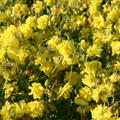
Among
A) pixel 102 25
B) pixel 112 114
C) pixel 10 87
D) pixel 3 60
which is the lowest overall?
pixel 112 114

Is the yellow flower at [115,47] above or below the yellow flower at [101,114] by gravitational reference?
above

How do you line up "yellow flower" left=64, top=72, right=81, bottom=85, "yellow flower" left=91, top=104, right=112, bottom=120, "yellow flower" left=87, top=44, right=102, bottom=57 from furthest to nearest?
"yellow flower" left=87, top=44, right=102, bottom=57, "yellow flower" left=64, top=72, right=81, bottom=85, "yellow flower" left=91, top=104, right=112, bottom=120

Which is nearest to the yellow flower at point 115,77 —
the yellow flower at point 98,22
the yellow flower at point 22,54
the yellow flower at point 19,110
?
the yellow flower at point 22,54

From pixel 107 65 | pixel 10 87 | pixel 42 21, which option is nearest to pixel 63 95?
pixel 10 87

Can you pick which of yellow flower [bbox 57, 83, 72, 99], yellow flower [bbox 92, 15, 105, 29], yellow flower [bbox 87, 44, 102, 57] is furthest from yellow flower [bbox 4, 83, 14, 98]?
yellow flower [bbox 92, 15, 105, 29]

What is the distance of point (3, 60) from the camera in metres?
2.56

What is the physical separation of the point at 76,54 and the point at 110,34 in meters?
0.61

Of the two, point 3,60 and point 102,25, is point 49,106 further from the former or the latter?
point 102,25

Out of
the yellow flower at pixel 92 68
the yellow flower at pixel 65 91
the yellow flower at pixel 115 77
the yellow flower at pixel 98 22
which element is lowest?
the yellow flower at pixel 65 91

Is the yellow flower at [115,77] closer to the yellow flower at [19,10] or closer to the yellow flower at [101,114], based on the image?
the yellow flower at [101,114]

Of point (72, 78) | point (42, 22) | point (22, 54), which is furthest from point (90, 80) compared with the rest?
point (42, 22)

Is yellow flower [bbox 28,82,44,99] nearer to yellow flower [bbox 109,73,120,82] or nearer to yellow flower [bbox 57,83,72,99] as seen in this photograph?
yellow flower [bbox 57,83,72,99]

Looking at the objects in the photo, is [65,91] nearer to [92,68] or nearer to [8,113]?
[92,68]

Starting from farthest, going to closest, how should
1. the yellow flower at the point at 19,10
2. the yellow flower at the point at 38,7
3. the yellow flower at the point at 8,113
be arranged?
the yellow flower at the point at 38,7 < the yellow flower at the point at 19,10 < the yellow flower at the point at 8,113
